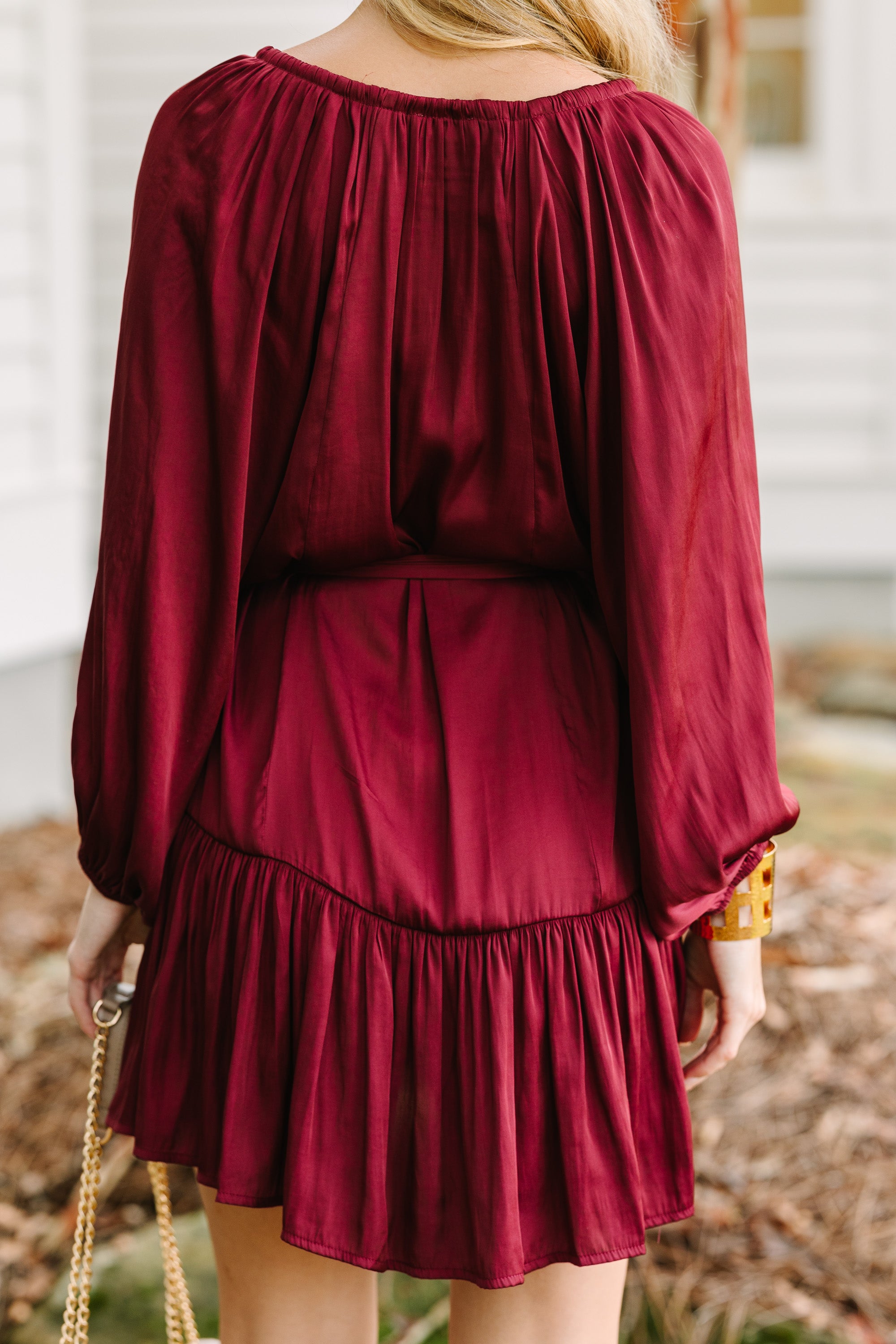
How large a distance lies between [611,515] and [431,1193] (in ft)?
2.22

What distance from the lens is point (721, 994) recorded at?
4.67ft

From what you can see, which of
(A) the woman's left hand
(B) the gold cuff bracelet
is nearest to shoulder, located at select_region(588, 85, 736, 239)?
(B) the gold cuff bracelet

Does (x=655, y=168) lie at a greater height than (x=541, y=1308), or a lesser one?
greater

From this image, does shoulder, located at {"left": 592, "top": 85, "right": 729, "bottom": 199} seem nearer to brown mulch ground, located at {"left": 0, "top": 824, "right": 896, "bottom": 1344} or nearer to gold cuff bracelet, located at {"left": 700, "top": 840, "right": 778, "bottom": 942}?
gold cuff bracelet, located at {"left": 700, "top": 840, "right": 778, "bottom": 942}

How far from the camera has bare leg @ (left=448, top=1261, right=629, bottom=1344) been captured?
1.36 metres

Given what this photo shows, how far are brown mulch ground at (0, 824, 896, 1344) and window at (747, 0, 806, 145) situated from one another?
185 inches

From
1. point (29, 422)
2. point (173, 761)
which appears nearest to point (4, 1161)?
point (173, 761)

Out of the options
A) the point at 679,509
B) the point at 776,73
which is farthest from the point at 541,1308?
the point at 776,73

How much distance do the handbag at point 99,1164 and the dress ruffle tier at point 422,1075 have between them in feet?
0.72

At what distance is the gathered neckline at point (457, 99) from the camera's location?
3.96 ft

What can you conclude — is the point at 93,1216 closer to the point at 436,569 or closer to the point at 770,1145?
the point at 436,569

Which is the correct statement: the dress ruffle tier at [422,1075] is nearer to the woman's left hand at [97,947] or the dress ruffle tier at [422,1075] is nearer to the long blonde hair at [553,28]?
the woman's left hand at [97,947]

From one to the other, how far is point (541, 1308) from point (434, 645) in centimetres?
70

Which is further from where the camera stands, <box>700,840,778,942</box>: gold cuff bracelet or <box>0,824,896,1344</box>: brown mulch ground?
<box>0,824,896,1344</box>: brown mulch ground
